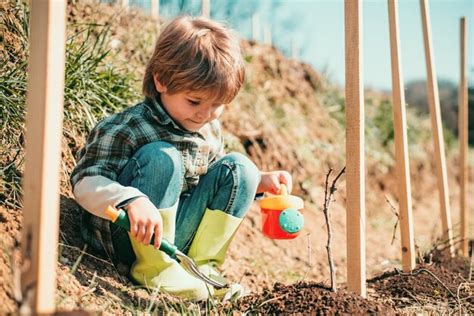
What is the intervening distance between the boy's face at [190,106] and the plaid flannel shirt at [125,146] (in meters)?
0.04

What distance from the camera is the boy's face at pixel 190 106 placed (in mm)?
2355

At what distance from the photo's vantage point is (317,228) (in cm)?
443

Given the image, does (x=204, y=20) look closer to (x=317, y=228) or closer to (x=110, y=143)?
(x=110, y=143)

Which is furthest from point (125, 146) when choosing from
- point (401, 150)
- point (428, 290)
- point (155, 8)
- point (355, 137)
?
point (155, 8)

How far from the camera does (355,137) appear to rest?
2062 millimetres

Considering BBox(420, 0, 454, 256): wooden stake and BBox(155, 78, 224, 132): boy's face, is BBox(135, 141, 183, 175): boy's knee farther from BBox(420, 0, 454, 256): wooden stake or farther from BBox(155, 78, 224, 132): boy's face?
BBox(420, 0, 454, 256): wooden stake

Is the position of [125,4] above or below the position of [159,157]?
above

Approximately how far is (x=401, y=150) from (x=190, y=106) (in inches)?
37.7

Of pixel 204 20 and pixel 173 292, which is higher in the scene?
pixel 204 20

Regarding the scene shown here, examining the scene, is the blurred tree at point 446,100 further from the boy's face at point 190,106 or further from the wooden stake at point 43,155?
the wooden stake at point 43,155

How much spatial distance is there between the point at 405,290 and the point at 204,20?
1.41 metres

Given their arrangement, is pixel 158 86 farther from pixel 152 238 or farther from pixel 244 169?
pixel 152 238

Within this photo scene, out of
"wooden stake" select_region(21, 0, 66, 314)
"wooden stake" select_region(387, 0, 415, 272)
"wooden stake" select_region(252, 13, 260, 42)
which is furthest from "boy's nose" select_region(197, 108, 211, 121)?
"wooden stake" select_region(252, 13, 260, 42)

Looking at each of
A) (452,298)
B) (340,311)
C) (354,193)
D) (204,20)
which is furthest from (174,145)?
(452,298)
